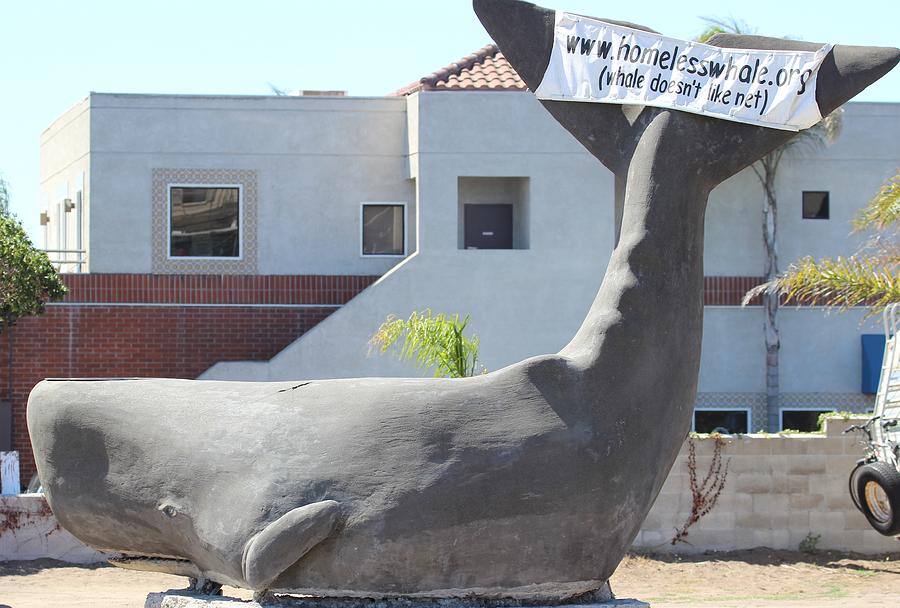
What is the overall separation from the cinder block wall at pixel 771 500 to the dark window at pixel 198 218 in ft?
34.1

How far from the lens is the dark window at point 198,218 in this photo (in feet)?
73.6

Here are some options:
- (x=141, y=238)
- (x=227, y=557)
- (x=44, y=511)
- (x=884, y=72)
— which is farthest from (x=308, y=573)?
(x=141, y=238)

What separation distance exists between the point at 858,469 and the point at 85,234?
14.7 metres

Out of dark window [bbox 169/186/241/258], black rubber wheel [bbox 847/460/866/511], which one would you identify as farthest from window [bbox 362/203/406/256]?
black rubber wheel [bbox 847/460/866/511]

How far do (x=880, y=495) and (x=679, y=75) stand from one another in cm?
884

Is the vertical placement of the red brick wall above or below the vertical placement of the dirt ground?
above

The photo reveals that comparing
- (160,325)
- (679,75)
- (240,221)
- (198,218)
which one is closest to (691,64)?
(679,75)

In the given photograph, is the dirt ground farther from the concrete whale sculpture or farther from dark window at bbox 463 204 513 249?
dark window at bbox 463 204 513 249

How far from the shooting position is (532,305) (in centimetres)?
2164

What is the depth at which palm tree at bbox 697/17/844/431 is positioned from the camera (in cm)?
2262

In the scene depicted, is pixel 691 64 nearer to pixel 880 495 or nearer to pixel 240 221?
pixel 880 495

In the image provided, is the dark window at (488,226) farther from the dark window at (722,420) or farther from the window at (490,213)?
the dark window at (722,420)

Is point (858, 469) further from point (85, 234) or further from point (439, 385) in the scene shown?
point (85, 234)

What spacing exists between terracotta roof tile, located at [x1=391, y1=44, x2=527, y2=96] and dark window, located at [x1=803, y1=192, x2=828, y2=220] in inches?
225
